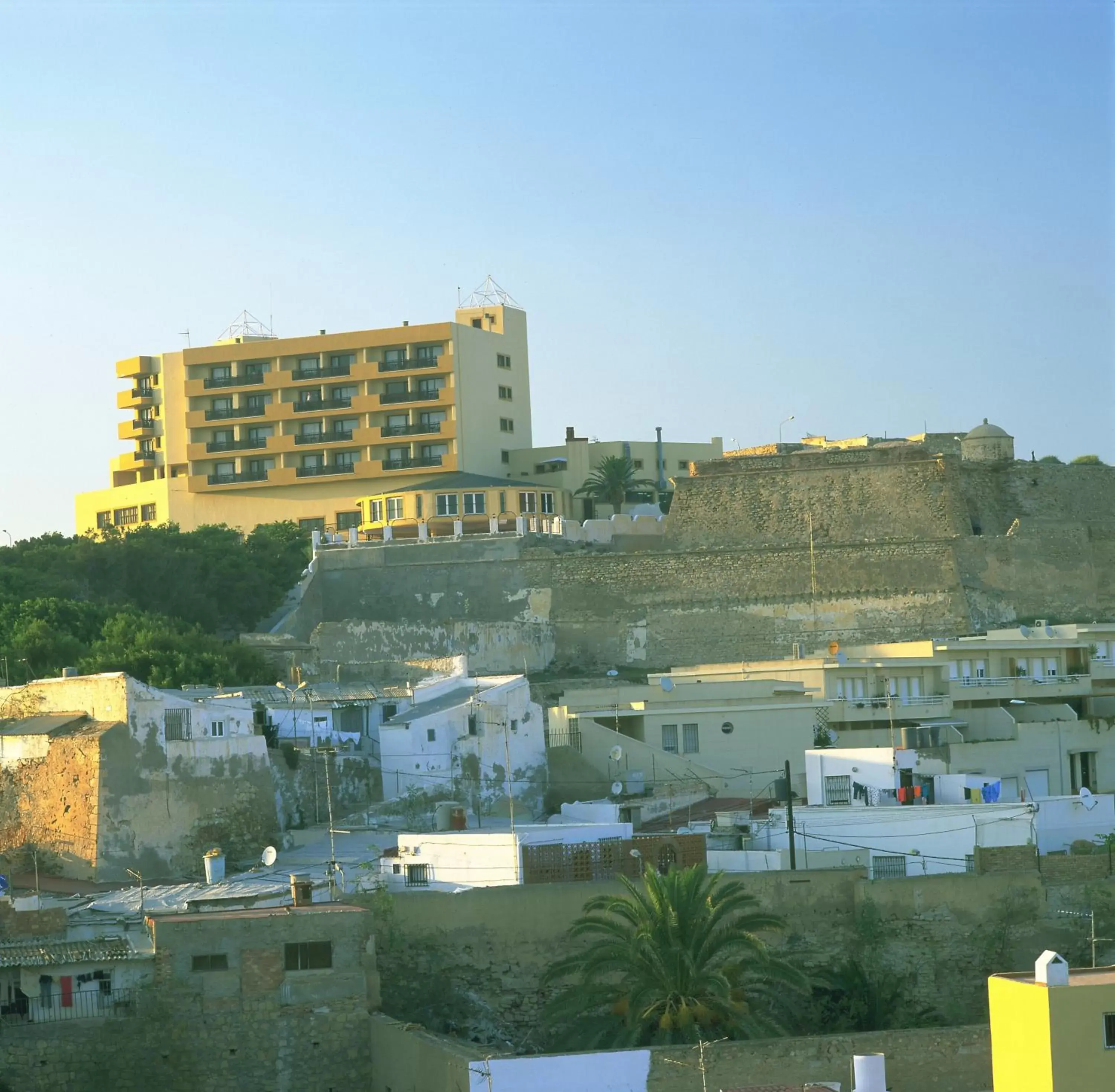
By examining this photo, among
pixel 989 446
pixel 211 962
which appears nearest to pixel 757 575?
pixel 989 446

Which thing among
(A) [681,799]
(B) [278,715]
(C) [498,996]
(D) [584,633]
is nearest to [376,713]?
(B) [278,715]

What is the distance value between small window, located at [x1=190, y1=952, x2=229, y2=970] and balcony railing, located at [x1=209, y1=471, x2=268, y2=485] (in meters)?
37.4

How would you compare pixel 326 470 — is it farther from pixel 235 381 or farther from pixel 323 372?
pixel 235 381

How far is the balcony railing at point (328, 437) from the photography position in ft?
192

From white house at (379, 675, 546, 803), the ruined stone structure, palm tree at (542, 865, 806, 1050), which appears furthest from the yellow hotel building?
palm tree at (542, 865, 806, 1050)

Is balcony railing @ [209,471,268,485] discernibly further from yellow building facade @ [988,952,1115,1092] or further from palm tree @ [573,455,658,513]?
yellow building facade @ [988,952,1115,1092]

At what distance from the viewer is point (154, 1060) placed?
847 inches

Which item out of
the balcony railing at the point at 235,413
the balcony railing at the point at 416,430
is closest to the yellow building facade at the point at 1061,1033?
the balcony railing at the point at 416,430

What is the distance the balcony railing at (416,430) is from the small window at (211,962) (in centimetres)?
3683

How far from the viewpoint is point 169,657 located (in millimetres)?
34969

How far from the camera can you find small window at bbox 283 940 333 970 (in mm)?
21766

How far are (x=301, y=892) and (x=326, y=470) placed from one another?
1419 inches

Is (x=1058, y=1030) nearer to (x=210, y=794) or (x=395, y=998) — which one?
(x=395, y=998)

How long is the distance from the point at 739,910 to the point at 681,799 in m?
5.35
